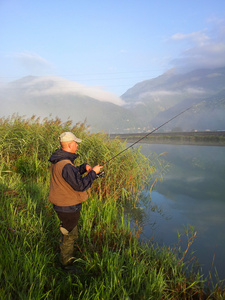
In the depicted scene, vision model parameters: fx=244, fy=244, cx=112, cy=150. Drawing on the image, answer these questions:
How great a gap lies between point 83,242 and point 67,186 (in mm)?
1148

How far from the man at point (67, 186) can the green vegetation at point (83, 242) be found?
346mm

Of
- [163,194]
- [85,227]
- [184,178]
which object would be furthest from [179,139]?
[85,227]

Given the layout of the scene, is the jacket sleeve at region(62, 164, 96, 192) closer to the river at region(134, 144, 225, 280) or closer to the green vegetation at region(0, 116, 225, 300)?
the green vegetation at region(0, 116, 225, 300)

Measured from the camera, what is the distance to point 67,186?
10.7ft

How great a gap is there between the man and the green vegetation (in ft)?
1.14

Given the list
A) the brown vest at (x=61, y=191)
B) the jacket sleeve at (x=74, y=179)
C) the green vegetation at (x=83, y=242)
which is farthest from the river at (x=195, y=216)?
the jacket sleeve at (x=74, y=179)

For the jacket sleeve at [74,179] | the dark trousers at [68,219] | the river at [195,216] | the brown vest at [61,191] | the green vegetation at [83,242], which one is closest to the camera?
the green vegetation at [83,242]

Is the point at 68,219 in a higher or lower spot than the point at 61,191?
lower

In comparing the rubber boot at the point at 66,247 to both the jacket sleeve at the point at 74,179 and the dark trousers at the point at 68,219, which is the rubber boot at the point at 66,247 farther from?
the jacket sleeve at the point at 74,179

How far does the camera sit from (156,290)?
288cm

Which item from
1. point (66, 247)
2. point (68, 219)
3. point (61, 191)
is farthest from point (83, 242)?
point (61, 191)

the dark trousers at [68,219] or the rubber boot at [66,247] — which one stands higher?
the dark trousers at [68,219]

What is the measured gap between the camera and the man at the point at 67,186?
3.13 meters

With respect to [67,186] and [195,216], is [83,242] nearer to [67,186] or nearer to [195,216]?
[67,186]
